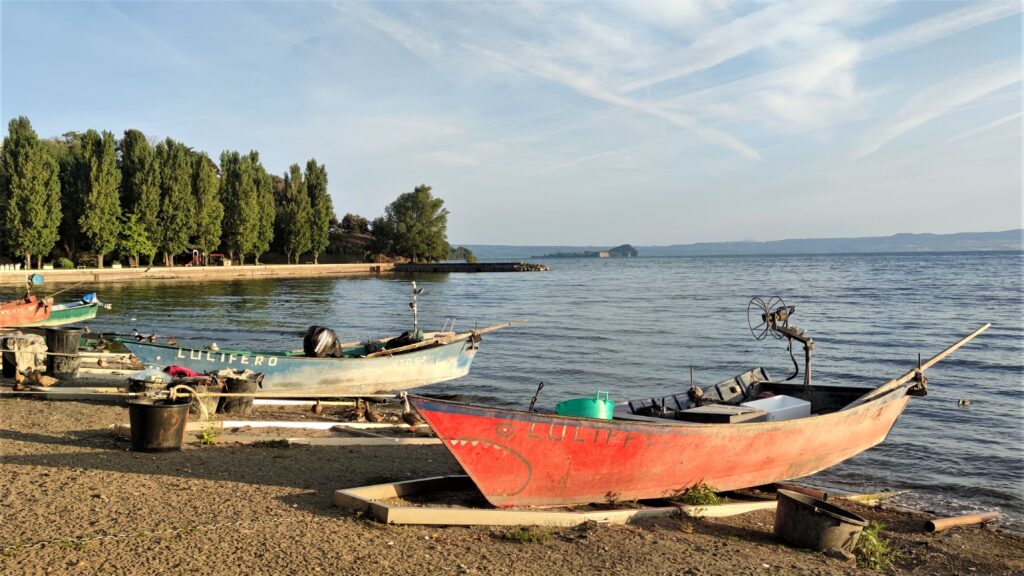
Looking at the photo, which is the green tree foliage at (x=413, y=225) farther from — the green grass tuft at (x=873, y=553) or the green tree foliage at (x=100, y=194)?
the green grass tuft at (x=873, y=553)

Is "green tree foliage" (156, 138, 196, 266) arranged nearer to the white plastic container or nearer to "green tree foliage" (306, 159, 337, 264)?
"green tree foliage" (306, 159, 337, 264)

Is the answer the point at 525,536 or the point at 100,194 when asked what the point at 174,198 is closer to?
the point at 100,194

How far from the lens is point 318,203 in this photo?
89250 millimetres

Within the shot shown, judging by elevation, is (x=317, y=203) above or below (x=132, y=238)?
above

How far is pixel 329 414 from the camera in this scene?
44.7ft

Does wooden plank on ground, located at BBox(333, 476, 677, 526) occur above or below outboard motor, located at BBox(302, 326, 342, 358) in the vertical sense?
below

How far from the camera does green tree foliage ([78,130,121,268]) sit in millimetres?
58094

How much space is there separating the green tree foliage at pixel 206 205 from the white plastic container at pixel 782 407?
69300 mm

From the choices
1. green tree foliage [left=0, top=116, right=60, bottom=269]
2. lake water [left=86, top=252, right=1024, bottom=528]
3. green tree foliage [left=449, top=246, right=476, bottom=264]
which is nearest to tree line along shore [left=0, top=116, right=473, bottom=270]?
green tree foliage [left=0, top=116, right=60, bottom=269]

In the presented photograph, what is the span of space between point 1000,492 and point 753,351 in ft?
48.0

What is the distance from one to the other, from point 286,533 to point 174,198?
67871mm

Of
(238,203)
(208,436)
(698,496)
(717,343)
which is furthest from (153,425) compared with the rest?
(238,203)

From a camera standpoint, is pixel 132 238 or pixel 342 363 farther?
pixel 132 238

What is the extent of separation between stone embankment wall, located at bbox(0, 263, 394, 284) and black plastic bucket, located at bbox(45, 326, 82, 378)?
1667 inches
